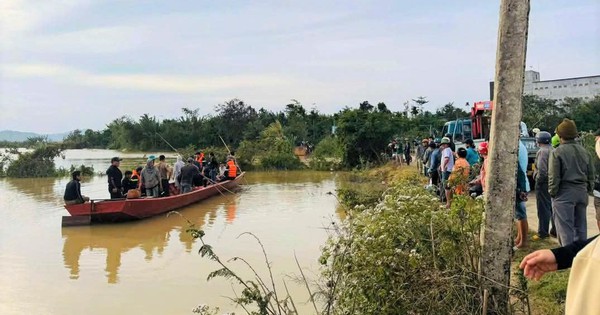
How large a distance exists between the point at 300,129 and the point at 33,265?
121 feet

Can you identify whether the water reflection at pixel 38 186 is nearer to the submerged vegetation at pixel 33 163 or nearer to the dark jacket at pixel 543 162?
the submerged vegetation at pixel 33 163

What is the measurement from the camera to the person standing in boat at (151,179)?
13.6 meters

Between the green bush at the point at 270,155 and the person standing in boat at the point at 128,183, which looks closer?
the person standing in boat at the point at 128,183

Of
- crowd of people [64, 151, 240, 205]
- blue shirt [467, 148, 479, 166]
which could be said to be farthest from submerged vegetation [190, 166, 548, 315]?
crowd of people [64, 151, 240, 205]

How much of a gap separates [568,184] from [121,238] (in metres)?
9.15

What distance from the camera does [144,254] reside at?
9930 millimetres

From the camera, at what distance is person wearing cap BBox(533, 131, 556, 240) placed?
6.51 m

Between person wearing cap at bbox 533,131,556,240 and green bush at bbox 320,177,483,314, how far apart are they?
3.03m

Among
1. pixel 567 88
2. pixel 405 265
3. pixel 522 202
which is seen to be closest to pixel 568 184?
pixel 522 202

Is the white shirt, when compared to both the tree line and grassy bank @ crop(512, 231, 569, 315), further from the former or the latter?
the tree line

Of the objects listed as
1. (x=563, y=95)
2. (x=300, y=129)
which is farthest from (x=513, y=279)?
(x=563, y=95)

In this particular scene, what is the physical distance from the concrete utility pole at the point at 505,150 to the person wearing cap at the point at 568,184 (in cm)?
212

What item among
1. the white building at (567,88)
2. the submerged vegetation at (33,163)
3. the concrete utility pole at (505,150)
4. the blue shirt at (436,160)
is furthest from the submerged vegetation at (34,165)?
the white building at (567,88)

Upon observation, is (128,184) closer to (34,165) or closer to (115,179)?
(115,179)
